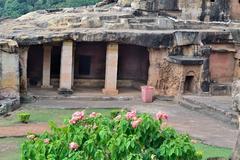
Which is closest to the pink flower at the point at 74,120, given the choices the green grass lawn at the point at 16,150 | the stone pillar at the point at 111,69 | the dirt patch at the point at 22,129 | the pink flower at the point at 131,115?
the pink flower at the point at 131,115

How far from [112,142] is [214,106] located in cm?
1296

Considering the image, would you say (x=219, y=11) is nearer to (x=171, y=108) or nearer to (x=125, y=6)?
(x=125, y=6)

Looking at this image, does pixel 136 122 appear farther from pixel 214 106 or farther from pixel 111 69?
pixel 111 69

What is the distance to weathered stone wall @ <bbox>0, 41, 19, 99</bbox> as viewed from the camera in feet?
68.9

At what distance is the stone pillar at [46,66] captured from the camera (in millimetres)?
24250

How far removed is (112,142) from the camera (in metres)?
8.42

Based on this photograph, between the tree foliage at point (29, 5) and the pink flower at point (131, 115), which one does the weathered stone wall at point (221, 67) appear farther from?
the tree foliage at point (29, 5)

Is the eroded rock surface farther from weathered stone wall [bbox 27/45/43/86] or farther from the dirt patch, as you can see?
the dirt patch

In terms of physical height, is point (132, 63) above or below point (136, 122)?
below

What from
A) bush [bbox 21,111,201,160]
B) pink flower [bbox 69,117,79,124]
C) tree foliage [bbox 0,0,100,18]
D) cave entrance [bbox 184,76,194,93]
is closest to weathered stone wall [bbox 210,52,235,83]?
cave entrance [bbox 184,76,194,93]

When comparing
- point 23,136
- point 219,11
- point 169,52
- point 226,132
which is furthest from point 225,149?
point 219,11

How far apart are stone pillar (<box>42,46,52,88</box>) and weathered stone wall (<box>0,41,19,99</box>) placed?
3.08 m

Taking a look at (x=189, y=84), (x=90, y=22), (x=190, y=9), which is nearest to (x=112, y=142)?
(x=189, y=84)

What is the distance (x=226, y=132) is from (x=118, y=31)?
25.8 feet
